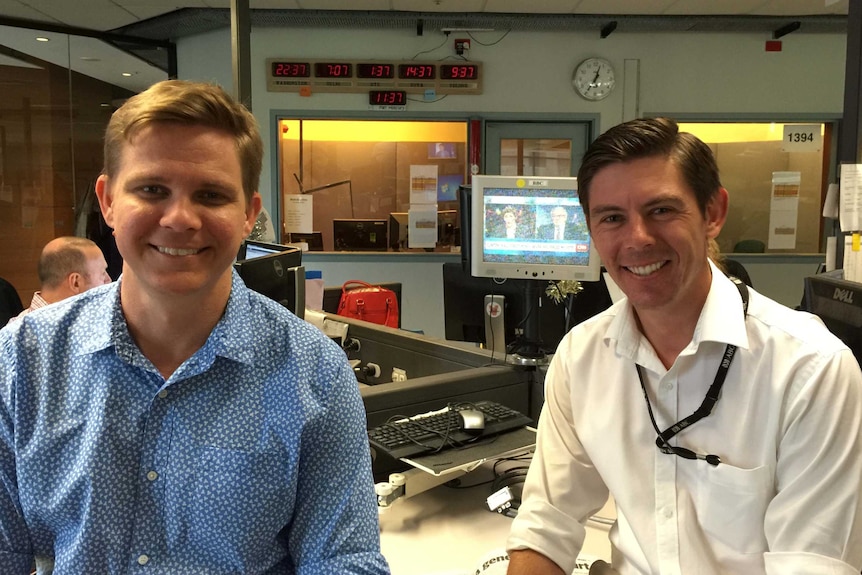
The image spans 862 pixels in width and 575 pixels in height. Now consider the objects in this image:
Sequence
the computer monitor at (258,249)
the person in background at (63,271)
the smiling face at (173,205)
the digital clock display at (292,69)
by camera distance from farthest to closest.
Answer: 1. the digital clock display at (292,69)
2. the person in background at (63,271)
3. the computer monitor at (258,249)
4. the smiling face at (173,205)

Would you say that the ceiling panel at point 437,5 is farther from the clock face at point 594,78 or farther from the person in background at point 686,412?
the person in background at point 686,412

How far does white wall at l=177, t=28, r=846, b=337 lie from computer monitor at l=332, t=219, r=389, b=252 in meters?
0.14

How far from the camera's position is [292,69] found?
17.7 ft

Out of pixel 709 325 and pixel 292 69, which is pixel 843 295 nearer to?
pixel 709 325

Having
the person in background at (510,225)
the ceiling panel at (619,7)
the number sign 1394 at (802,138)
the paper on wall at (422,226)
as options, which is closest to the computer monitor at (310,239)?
the paper on wall at (422,226)

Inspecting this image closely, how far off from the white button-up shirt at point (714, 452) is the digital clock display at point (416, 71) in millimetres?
4398

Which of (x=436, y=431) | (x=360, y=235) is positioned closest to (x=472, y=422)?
(x=436, y=431)

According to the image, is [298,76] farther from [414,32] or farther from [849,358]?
[849,358]

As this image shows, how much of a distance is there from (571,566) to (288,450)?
0.62 metres

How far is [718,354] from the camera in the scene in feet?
3.92

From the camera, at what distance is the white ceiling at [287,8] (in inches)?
193

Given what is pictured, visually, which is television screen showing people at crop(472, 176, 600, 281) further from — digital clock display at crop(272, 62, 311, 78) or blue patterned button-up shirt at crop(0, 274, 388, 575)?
digital clock display at crop(272, 62, 311, 78)

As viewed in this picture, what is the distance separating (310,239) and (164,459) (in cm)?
472

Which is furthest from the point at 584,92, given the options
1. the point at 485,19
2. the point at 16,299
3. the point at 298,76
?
the point at 16,299
